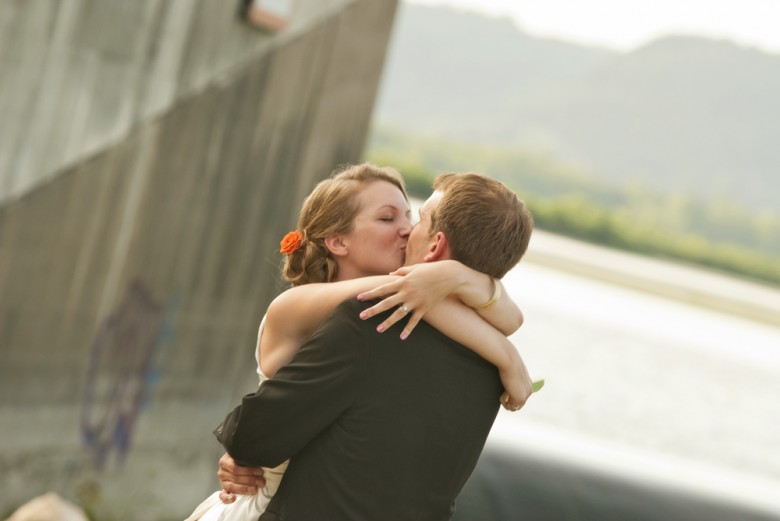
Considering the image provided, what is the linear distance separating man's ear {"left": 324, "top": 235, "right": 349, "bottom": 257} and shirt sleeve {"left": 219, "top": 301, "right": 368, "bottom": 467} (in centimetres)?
32

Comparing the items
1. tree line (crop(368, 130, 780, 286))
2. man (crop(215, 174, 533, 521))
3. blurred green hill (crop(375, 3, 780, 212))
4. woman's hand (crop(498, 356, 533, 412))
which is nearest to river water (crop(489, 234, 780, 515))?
tree line (crop(368, 130, 780, 286))

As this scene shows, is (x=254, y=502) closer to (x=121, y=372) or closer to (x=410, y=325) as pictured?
(x=410, y=325)

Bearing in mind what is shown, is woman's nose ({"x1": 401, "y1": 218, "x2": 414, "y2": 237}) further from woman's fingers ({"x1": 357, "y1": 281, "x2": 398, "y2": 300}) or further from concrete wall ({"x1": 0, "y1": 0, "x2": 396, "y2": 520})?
concrete wall ({"x1": 0, "y1": 0, "x2": 396, "y2": 520})

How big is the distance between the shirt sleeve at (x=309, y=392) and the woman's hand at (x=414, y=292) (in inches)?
1.7

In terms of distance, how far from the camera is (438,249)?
2355 millimetres

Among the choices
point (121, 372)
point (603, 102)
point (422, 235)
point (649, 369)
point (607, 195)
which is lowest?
point (649, 369)

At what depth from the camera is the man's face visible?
237 centimetres

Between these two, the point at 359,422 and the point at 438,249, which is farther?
the point at 438,249

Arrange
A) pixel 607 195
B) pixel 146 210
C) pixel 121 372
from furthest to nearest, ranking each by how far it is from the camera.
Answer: pixel 607 195 → pixel 121 372 → pixel 146 210

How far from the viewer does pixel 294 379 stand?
7.16 ft

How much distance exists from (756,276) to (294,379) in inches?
1850

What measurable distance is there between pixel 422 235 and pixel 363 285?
6.9 inches

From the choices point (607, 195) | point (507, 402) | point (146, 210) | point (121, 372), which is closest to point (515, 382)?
point (507, 402)

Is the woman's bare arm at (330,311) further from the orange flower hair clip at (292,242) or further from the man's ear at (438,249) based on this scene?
the orange flower hair clip at (292,242)
